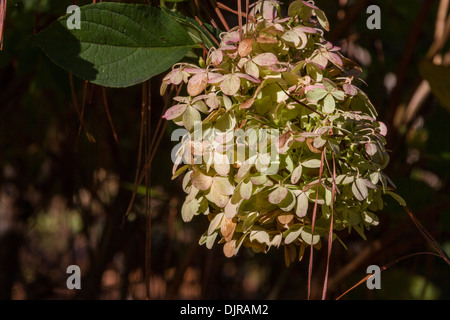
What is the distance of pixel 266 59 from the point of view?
456 mm

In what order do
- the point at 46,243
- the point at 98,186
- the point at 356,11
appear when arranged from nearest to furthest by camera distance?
the point at 356,11 < the point at 98,186 < the point at 46,243

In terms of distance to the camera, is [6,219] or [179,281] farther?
[6,219]

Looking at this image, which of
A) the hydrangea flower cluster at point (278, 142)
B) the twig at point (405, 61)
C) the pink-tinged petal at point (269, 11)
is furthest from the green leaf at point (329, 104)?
the twig at point (405, 61)

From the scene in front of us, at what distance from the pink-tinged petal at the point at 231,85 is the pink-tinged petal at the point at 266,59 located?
0.02 m

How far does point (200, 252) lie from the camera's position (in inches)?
51.2

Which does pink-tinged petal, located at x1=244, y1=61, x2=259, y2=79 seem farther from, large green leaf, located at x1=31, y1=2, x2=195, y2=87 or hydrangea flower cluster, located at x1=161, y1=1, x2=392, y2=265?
large green leaf, located at x1=31, y1=2, x2=195, y2=87

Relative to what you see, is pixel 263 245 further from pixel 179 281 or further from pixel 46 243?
pixel 46 243

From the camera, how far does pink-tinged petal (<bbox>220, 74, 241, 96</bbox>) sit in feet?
1.46

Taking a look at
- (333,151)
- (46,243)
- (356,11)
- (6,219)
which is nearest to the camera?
(333,151)

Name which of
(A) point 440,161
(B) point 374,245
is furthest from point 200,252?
(A) point 440,161

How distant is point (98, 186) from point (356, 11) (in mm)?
699

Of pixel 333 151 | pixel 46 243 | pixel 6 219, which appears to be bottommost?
pixel 46 243

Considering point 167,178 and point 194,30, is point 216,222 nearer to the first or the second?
point 194,30

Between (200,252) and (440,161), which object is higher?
(440,161)
